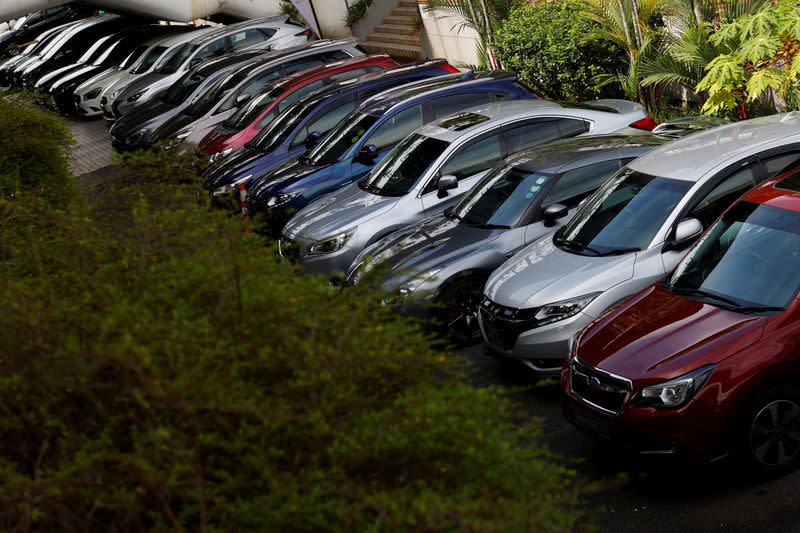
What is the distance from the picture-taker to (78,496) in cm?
335

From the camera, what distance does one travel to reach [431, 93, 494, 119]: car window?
40.7 ft

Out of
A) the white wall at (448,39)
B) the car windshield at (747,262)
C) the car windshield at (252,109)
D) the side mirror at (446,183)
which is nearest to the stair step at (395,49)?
the white wall at (448,39)

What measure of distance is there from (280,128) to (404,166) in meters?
4.30

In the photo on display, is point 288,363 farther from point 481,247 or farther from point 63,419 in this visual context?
point 481,247

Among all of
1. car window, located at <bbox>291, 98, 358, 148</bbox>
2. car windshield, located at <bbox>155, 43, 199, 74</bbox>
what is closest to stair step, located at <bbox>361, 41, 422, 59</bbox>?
car windshield, located at <bbox>155, 43, 199, 74</bbox>

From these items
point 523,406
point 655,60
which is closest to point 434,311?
point 523,406

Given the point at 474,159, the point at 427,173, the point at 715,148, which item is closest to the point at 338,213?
the point at 427,173

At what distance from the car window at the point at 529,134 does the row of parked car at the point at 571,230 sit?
0.02 metres

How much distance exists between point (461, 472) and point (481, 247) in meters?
5.52

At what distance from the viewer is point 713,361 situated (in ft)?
19.1

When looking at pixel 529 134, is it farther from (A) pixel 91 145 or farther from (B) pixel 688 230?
(A) pixel 91 145

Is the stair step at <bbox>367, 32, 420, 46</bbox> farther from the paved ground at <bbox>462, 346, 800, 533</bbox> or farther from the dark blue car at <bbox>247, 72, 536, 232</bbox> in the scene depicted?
the paved ground at <bbox>462, 346, 800, 533</bbox>

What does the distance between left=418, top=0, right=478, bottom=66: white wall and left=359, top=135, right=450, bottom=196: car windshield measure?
9778 millimetres

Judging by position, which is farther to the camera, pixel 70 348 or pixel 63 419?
pixel 63 419
